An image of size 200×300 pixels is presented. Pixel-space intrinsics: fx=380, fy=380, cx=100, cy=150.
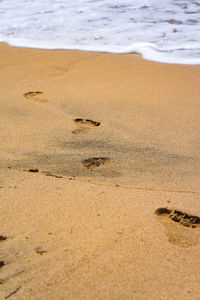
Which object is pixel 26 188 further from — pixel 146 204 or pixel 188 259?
pixel 188 259

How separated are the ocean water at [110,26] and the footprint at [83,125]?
1817 mm

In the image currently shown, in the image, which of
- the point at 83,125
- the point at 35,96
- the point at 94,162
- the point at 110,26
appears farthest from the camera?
the point at 110,26

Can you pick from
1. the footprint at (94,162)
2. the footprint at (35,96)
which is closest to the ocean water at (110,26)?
the footprint at (35,96)

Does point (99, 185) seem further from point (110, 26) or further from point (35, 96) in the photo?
point (110, 26)

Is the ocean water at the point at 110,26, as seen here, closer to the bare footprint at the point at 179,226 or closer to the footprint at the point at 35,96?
the footprint at the point at 35,96

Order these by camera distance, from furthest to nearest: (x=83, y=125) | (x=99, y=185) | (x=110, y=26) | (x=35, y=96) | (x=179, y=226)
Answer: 1. (x=110, y=26)
2. (x=35, y=96)
3. (x=83, y=125)
4. (x=99, y=185)
5. (x=179, y=226)

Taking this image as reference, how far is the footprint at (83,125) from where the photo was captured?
2551mm

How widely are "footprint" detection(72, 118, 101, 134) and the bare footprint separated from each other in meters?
1.00

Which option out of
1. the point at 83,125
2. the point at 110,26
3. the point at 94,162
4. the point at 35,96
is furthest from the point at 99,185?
the point at 110,26

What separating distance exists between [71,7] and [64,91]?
3648 millimetres

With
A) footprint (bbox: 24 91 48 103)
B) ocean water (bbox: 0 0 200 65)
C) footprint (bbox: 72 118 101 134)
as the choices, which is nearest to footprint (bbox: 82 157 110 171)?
footprint (bbox: 72 118 101 134)

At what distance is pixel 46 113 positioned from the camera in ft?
9.06

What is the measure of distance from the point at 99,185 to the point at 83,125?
0.81m

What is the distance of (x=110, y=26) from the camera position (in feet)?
17.8
